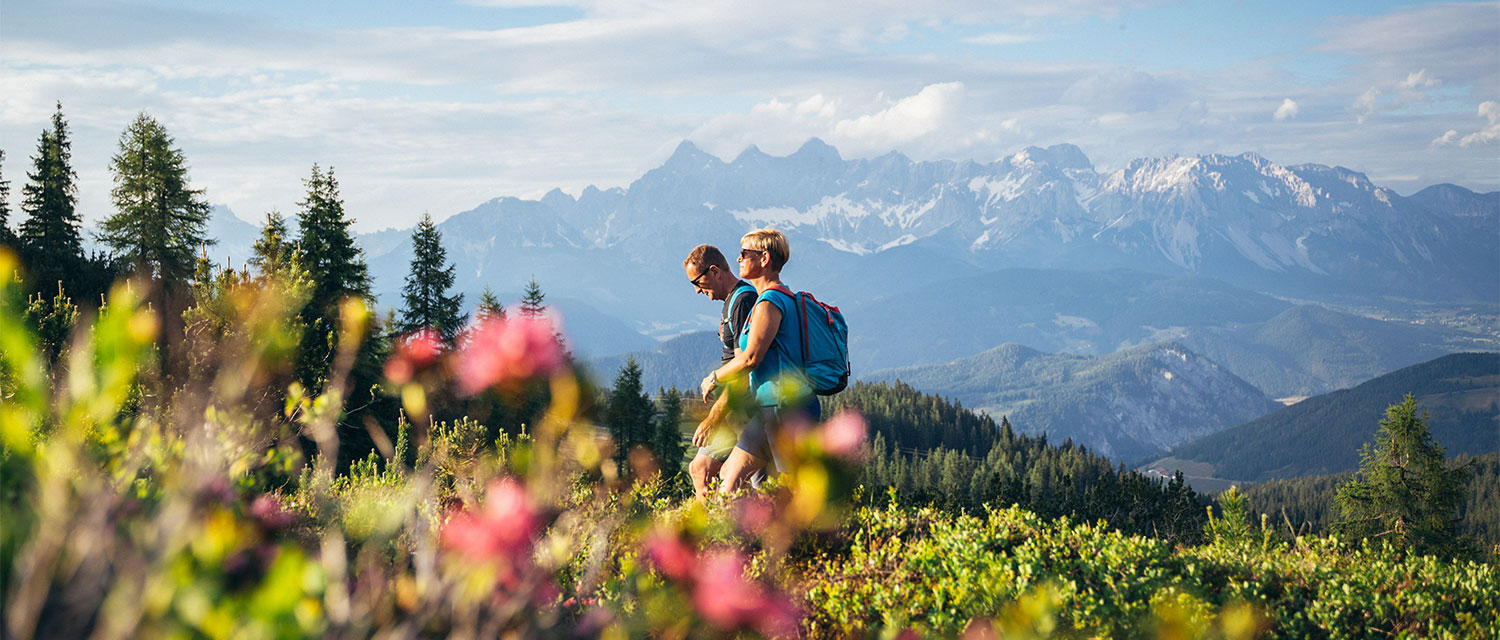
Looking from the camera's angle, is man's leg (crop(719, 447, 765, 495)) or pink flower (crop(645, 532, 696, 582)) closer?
pink flower (crop(645, 532, 696, 582))

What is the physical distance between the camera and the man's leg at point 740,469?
6889 millimetres

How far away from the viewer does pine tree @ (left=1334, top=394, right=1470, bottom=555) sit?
3894cm

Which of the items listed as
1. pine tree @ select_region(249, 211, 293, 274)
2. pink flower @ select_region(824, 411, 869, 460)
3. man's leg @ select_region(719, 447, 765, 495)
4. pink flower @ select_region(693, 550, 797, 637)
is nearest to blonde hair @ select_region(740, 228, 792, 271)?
man's leg @ select_region(719, 447, 765, 495)

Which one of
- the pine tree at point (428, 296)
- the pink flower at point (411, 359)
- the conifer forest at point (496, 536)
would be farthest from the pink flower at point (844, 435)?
the pine tree at point (428, 296)

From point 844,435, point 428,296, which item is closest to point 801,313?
point 844,435

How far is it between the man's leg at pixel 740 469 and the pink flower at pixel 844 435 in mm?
4346

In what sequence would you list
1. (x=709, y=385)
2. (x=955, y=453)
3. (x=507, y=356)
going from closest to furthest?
(x=507, y=356) → (x=709, y=385) → (x=955, y=453)

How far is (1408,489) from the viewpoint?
3969 centimetres

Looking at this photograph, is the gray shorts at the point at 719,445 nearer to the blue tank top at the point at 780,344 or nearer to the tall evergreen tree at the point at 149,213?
the blue tank top at the point at 780,344

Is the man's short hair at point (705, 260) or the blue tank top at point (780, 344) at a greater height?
the man's short hair at point (705, 260)

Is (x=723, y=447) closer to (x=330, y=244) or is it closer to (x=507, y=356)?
(x=507, y=356)

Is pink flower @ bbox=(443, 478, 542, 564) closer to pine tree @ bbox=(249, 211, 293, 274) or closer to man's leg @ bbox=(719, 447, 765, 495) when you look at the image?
man's leg @ bbox=(719, 447, 765, 495)

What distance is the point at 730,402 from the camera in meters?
2.60

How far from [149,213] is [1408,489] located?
187 ft
